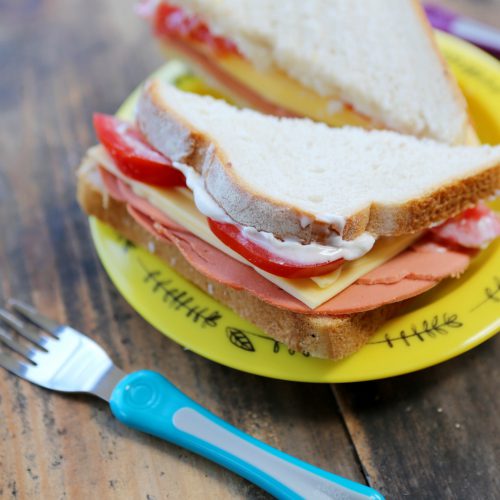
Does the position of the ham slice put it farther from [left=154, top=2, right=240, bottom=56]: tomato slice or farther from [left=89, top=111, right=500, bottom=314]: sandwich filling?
[left=154, top=2, right=240, bottom=56]: tomato slice

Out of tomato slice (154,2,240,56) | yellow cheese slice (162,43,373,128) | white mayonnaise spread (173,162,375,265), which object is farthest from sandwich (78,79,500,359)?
tomato slice (154,2,240,56)

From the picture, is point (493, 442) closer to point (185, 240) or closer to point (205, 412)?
point (205, 412)

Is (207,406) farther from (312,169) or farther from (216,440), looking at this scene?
(312,169)

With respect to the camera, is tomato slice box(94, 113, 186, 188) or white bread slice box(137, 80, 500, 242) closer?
white bread slice box(137, 80, 500, 242)

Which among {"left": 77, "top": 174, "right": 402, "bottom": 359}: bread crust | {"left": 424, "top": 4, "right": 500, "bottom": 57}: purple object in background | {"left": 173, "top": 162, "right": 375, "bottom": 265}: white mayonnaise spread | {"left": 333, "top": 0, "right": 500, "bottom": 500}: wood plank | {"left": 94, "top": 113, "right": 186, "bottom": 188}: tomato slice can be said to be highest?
{"left": 94, "top": 113, "right": 186, "bottom": 188}: tomato slice

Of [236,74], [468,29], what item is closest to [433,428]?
[236,74]

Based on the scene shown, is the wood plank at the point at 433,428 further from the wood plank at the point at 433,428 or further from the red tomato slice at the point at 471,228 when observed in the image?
the red tomato slice at the point at 471,228
